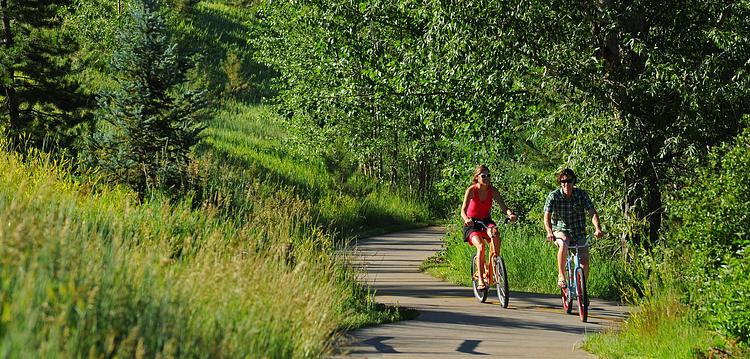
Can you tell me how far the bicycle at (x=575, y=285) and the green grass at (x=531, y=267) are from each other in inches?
105

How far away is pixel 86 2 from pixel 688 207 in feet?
155

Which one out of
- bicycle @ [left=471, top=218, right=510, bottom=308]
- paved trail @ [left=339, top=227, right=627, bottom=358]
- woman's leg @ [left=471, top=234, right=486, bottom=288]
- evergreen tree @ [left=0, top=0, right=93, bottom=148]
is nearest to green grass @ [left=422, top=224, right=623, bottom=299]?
paved trail @ [left=339, top=227, right=627, bottom=358]

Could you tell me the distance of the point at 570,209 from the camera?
49.4 ft

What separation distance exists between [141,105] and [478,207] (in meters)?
7.03

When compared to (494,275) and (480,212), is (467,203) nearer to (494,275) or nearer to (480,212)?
(480,212)

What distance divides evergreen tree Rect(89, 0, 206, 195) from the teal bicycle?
7.62 metres

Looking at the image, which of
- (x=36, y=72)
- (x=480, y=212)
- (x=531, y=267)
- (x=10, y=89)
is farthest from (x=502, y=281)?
(x=36, y=72)

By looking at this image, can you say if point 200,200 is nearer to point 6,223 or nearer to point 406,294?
point 406,294

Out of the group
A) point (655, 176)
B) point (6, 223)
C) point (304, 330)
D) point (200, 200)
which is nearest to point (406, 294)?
point (200, 200)

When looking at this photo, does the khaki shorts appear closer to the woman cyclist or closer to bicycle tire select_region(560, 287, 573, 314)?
bicycle tire select_region(560, 287, 573, 314)

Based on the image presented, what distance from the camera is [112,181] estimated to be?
20109 mm

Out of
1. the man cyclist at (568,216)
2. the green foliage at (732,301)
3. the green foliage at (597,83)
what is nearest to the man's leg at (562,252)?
the man cyclist at (568,216)

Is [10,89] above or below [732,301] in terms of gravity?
above

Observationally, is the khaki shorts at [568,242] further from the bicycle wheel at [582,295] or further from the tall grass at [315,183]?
the tall grass at [315,183]
